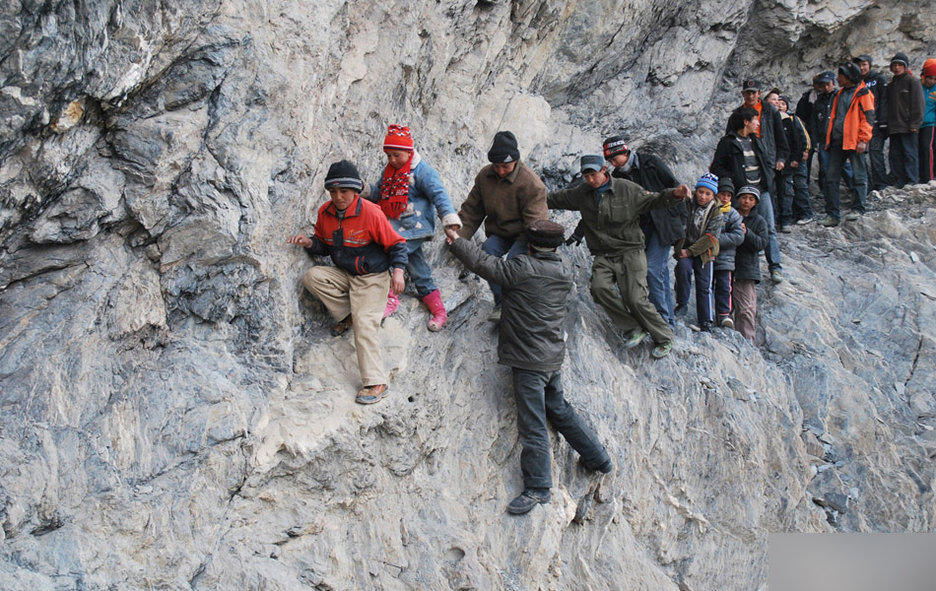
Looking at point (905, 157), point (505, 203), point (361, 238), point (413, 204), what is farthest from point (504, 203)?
point (905, 157)

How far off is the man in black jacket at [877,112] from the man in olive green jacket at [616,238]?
19.6ft

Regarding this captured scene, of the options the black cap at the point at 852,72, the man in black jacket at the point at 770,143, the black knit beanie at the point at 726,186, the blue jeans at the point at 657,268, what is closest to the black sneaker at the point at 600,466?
the blue jeans at the point at 657,268

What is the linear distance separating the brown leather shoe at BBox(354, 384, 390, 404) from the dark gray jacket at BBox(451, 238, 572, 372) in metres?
1.06

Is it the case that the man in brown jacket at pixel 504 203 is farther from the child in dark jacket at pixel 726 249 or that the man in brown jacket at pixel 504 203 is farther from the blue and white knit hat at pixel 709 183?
the child in dark jacket at pixel 726 249

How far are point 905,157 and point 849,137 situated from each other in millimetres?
1418

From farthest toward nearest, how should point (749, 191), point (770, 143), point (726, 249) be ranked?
point (770, 143)
point (749, 191)
point (726, 249)

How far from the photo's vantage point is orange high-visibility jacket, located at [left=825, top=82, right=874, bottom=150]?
11.9 metres

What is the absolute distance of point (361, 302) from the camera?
694 centimetres

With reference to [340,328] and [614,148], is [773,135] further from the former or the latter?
[340,328]

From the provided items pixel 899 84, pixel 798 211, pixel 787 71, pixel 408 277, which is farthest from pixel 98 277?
pixel 787 71

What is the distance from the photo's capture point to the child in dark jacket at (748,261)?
32.8 feet

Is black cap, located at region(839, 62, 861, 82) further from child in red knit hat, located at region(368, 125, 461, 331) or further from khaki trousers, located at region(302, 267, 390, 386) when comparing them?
khaki trousers, located at region(302, 267, 390, 386)

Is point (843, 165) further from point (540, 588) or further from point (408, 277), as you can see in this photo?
point (540, 588)

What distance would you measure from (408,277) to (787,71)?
10217 mm
